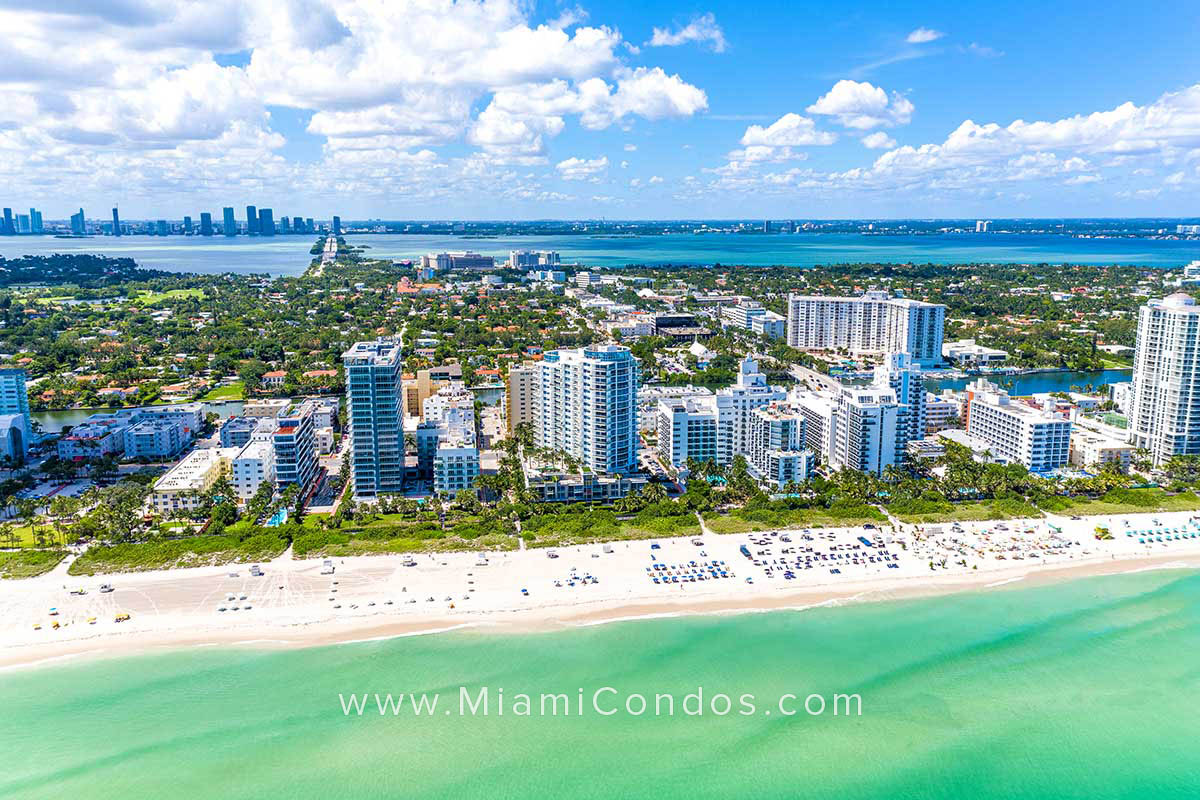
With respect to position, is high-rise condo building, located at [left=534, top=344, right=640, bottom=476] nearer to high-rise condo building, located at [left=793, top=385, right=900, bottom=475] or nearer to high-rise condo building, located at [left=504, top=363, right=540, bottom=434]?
high-rise condo building, located at [left=504, top=363, right=540, bottom=434]

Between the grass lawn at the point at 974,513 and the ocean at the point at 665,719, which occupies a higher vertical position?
the grass lawn at the point at 974,513

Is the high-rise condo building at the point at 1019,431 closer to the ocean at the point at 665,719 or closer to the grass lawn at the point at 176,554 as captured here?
the ocean at the point at 665,719

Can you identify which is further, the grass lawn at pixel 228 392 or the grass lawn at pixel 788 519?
the grass lawn at pixel 228 392

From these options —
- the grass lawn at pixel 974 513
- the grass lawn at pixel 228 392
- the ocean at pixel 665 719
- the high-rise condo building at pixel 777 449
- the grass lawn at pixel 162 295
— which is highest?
the grass lawn at pixel 162 295

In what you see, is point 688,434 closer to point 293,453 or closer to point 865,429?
point 865,429

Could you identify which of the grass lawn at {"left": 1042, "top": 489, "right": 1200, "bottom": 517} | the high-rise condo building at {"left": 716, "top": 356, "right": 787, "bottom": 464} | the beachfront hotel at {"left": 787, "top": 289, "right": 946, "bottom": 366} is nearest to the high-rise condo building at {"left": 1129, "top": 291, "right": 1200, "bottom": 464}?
the grass lawn at {"left": 1042, "top": 489, "right": 1200, "bottom": 517}

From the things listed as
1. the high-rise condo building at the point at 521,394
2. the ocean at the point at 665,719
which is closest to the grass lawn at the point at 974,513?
the ocean at the point at 665,719

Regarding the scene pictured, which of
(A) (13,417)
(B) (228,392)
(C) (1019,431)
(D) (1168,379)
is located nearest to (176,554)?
(A) (13,417)
